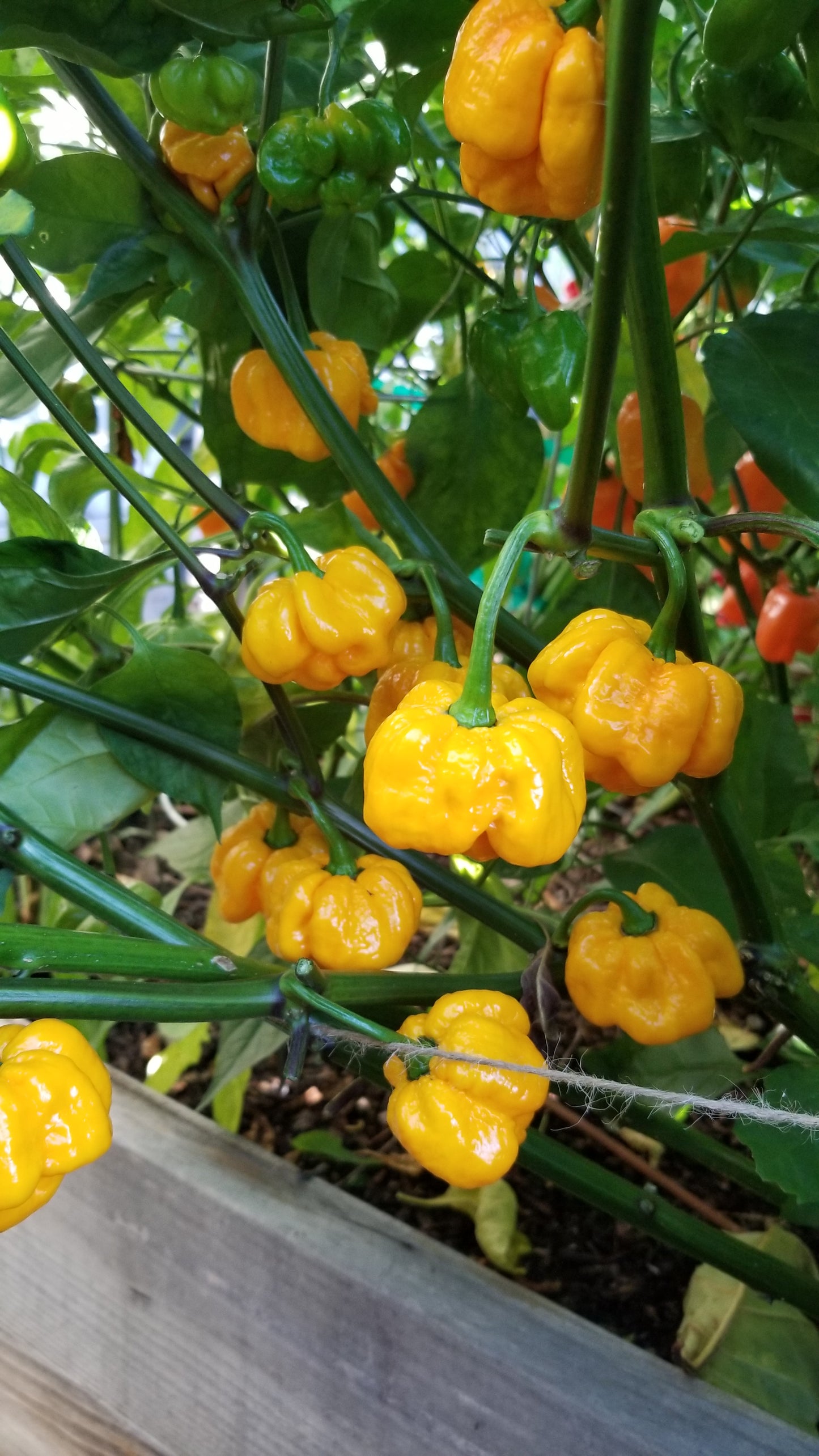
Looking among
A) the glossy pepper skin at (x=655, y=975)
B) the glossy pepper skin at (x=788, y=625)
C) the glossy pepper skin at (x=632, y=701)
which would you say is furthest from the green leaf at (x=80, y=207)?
the glossy pepper skin at (x=788, y=625)

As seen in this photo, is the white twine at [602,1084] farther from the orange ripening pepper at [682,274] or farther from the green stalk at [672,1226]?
the orange ripening pepper at [682,274]

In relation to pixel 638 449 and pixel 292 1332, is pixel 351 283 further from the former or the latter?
pixel 292 1332

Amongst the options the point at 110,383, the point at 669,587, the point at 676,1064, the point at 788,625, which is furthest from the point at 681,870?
the point at 110,383

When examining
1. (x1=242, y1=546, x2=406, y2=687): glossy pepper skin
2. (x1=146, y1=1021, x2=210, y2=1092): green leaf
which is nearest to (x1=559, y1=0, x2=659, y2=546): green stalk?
(x1=242, y1=546, x2=406, y2=687): glossy pepper skin

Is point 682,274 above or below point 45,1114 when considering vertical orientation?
above

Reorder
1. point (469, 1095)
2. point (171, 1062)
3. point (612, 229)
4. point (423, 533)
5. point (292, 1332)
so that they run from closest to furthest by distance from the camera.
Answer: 1. point (612, 229)
2. point (469, 1095)
3. point (423, 533)
4. point (292, 1332)
5. point (171, 1062)

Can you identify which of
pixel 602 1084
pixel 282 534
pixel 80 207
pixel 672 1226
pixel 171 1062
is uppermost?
pixel 80 207

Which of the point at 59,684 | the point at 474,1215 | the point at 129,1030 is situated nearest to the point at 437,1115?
the point at 59,684
